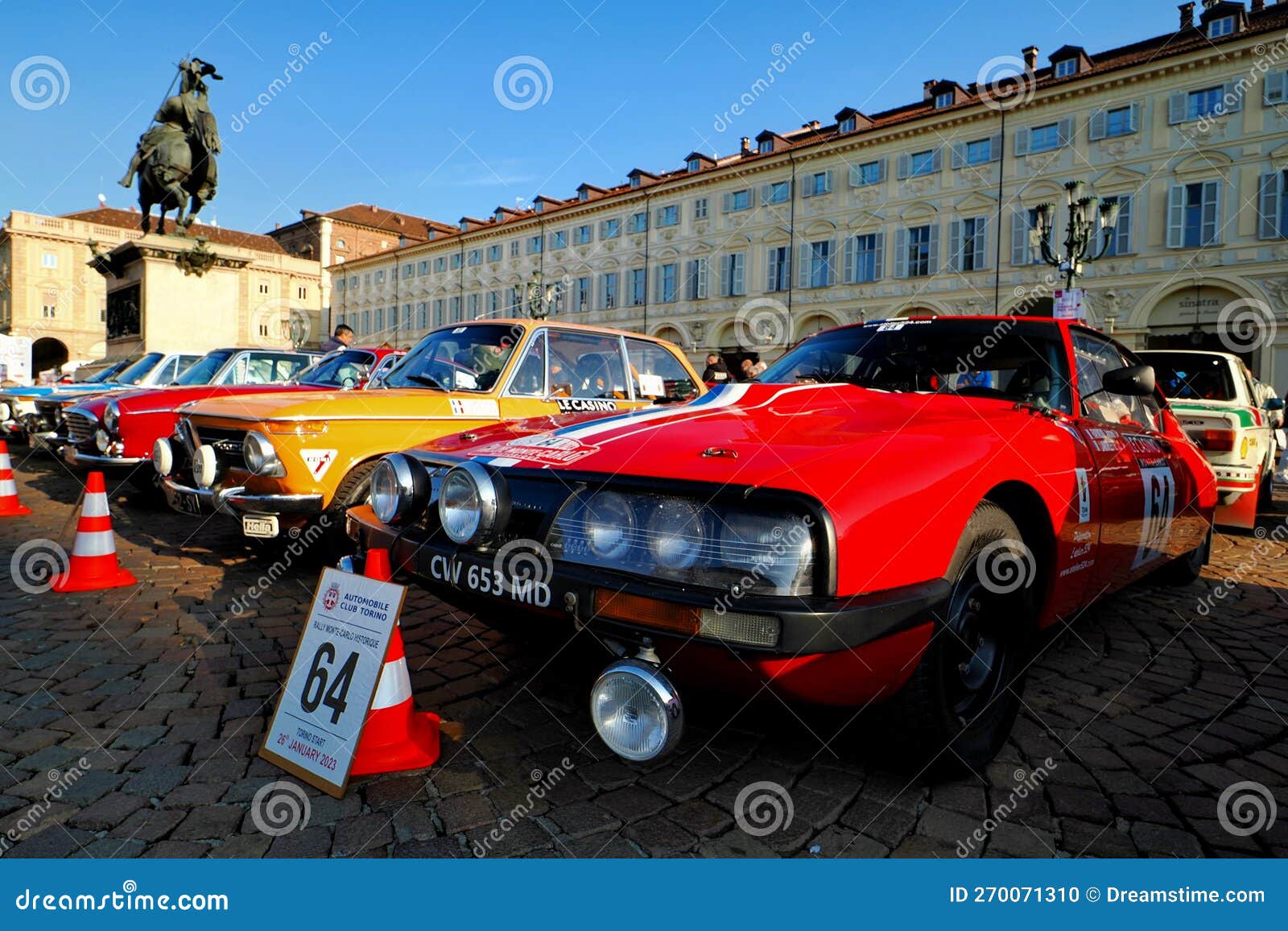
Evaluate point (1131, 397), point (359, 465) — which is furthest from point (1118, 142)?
point (359, 465)

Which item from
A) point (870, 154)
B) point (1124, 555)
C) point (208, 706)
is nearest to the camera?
point (208, 706)

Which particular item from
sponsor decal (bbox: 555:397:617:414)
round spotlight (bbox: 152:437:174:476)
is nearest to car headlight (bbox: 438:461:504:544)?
sponsor decal (bbox: 555:397:617:414)

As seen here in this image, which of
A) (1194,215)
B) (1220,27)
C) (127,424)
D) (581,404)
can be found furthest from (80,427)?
(1220,27)

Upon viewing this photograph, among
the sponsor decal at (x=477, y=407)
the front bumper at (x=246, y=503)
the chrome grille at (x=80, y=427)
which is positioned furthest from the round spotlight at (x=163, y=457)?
the chrome grille at (x=80, y=427)

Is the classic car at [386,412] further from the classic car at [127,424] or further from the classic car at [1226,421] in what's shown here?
the classic car at [1226,421]

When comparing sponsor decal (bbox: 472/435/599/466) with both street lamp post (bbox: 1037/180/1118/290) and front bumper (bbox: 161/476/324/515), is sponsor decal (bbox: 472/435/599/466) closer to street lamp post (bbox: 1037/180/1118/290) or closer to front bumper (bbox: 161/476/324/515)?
front bumper (bbox: 161/476/324/515)

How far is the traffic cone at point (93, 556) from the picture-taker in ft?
14.9

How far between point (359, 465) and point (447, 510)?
258cm

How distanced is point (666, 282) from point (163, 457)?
35.5 m

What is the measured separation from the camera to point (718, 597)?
73.4 inches

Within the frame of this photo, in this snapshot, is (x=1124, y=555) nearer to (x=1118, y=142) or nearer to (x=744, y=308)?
(x=1118, y=142)

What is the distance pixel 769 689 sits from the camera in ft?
6.23

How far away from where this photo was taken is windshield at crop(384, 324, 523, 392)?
5.05 m

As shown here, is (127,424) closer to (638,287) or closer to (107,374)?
(107,374)
